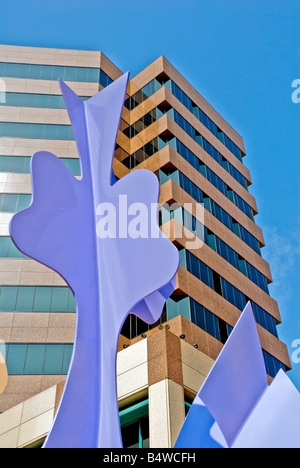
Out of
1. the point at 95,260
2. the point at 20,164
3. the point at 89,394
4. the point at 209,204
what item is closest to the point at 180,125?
the point at 209,204

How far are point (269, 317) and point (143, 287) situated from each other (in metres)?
26.0

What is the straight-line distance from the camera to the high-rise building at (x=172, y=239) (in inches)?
811

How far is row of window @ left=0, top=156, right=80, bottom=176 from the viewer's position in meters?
36.3

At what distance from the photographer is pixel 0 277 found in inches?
1255

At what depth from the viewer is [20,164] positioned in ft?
120

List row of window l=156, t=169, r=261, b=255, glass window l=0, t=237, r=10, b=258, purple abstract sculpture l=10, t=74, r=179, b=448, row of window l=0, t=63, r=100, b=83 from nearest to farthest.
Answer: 1. purple abstract sculpture l=10, t=74, r=179, b=448
2. glass window l=0, t=237, r=10, b=258
3. row of window l=156, t=169, r=261, b=255
4. row of window l=0, t=63, r=100, b=83

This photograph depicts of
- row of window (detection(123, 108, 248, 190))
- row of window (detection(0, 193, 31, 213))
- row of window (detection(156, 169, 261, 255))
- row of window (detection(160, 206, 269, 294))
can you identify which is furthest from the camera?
row of window (detection(123, 108, 248, 190))

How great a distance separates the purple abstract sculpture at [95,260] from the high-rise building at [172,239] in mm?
6760

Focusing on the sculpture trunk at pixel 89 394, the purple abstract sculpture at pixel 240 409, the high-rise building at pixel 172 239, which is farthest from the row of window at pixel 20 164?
the purple abstract sculpture at pixel 240 409

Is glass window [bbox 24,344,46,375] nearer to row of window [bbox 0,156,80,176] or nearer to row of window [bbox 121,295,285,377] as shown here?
row of window [bbox 121,295,285,377]

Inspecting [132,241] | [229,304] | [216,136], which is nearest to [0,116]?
[216,136]

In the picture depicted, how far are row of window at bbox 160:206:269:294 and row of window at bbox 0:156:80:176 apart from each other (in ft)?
25.9

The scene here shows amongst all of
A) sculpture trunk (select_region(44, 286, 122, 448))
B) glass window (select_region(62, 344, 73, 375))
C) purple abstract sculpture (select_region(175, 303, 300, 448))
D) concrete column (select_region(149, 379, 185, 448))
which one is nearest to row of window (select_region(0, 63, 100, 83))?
glass window (select_region(62, 344, 73, 375))

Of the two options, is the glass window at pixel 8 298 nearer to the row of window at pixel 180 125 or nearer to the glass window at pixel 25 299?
the glass window at pixel 25 299
